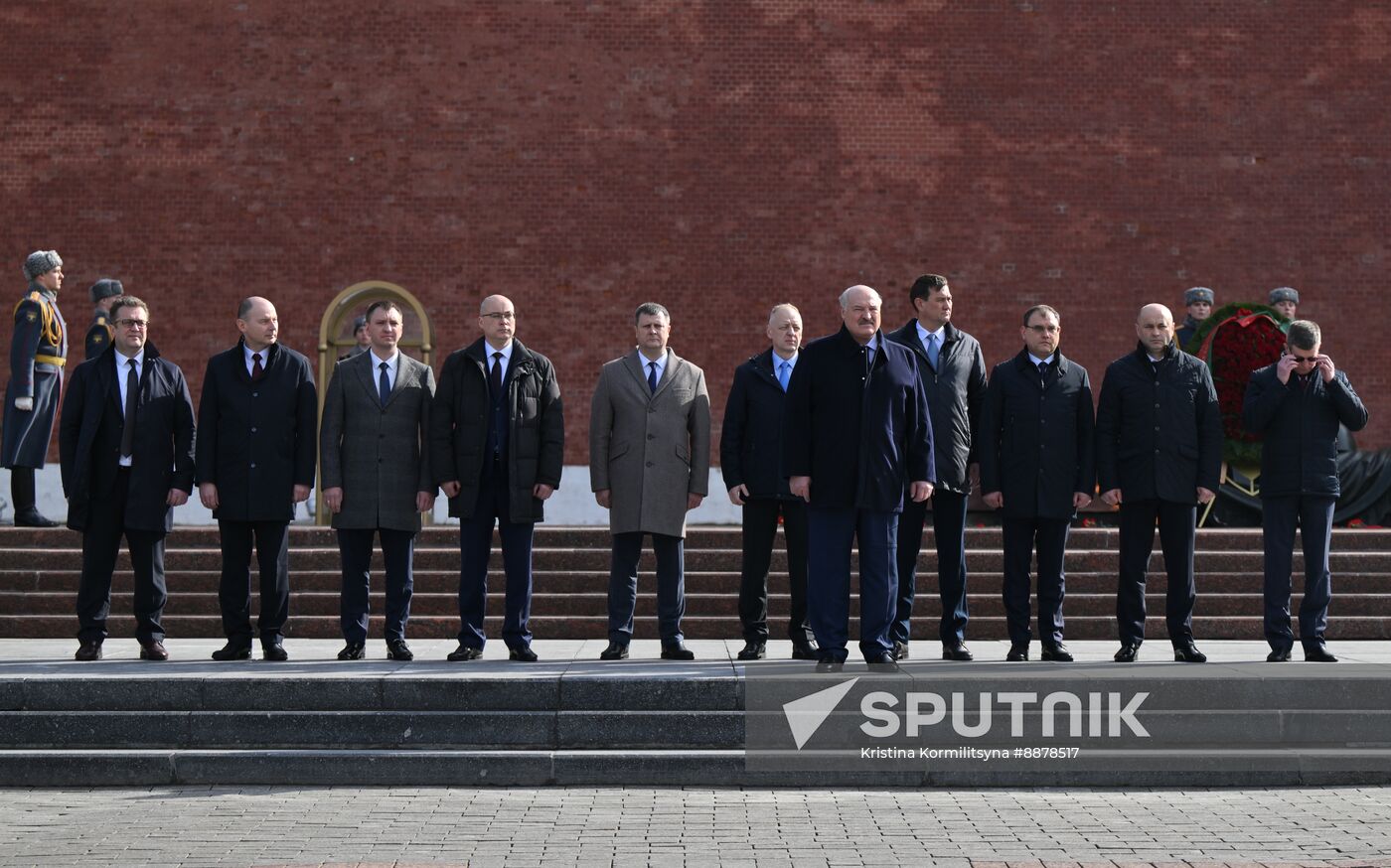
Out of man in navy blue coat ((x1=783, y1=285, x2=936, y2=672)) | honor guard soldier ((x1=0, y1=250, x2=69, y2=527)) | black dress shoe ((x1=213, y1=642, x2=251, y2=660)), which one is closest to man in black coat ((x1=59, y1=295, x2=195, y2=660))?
black dress shoe ((x1=213, y1=642, x2=251, y2=660))

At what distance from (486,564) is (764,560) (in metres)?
1.40

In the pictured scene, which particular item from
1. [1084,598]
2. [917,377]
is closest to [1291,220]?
[1084,598]

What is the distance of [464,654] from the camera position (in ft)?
24.6

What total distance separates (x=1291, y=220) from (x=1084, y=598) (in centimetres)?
730

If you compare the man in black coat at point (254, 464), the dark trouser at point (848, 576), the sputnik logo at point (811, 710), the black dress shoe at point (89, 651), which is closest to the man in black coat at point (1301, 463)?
the dark trouser at point (848, 576)

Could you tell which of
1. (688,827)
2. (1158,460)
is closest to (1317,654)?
(1158,460)

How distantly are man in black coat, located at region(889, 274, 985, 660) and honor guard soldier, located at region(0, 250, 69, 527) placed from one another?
266 inches

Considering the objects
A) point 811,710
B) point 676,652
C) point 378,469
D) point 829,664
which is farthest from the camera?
point 378,469

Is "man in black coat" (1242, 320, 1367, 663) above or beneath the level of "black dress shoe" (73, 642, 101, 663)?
above

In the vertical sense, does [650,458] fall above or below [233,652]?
above

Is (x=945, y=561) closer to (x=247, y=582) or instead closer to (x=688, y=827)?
(x=688, y=827)

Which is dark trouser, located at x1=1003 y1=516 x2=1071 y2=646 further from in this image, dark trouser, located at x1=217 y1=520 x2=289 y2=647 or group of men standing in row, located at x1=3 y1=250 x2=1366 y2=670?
dark trouser, located at x1=217 y1=520 x2=289 y2=647

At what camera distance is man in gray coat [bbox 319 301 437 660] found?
7621mm

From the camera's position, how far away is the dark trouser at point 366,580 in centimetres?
762
